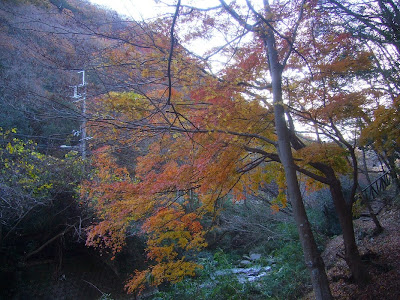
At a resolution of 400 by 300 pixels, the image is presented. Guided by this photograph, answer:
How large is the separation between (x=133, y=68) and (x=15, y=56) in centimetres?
1356

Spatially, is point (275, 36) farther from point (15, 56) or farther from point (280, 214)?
point (15, 56)

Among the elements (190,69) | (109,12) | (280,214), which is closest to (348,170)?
(190,69)

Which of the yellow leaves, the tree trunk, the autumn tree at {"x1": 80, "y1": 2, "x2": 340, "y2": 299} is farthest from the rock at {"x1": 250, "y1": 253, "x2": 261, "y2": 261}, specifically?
the yellow leaves

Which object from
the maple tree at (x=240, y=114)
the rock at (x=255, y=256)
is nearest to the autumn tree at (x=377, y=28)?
the maple tree at (x=240, y=114)

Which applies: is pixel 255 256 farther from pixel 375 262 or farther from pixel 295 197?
pixel 295 197

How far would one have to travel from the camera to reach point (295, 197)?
542cm

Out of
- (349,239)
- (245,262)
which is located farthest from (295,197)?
(245,262)

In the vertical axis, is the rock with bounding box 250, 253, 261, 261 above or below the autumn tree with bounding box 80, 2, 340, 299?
below

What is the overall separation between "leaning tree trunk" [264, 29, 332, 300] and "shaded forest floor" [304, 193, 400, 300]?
1.93m

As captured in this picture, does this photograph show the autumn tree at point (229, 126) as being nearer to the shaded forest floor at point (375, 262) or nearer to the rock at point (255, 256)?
the shaded forest floor at point (375, 262)

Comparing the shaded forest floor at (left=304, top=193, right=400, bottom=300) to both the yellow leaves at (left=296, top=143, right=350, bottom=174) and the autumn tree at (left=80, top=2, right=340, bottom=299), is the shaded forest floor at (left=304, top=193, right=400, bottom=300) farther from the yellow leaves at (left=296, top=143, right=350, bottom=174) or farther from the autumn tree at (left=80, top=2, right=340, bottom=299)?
the yellow leaves at (left=296, top=143, right=350, bottom=174)

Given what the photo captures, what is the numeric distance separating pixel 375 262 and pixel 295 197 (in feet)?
13.4

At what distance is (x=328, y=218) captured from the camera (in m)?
14.0

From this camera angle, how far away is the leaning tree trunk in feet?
16.3
